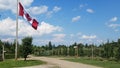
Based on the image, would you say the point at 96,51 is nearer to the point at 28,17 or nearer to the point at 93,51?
the point at 93,51

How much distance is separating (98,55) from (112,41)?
41.7 ft

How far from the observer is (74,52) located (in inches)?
3344

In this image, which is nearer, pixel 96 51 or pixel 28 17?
pixel 28 17

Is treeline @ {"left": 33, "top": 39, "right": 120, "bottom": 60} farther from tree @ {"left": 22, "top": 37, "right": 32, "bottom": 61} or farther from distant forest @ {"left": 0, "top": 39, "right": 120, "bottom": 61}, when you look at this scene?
tree @ {"left": 22, "top": 37, "right": 32, "bottom": 61}

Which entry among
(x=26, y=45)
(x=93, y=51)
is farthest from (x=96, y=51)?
(x=26, y=45)

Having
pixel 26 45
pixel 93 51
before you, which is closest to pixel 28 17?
pixel 26 45

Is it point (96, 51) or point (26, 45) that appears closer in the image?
point (26, 45)

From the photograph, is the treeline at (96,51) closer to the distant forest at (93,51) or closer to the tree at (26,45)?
the distant forest at (93,51)

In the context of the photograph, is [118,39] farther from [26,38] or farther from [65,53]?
[65,53]

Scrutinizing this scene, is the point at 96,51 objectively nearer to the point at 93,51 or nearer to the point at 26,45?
the point at 93,51

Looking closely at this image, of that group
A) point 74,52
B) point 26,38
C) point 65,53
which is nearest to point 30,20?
point 26,38

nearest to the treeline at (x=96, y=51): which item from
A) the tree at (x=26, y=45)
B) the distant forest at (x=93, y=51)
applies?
the distant forest at (x=93, y=51)

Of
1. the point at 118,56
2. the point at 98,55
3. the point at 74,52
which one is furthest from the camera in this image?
the point at 74,52

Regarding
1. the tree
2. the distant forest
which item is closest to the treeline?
the distant forest
